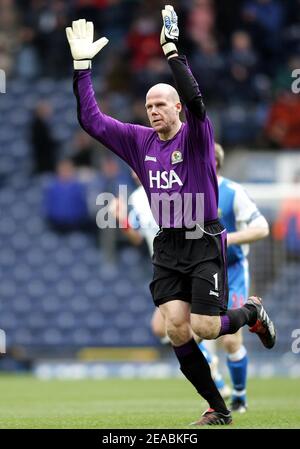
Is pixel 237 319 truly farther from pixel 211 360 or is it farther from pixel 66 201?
pixel 66 201

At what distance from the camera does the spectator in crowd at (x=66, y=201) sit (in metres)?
20.7

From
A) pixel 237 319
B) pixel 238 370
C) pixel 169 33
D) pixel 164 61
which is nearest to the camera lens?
pixel 169 33

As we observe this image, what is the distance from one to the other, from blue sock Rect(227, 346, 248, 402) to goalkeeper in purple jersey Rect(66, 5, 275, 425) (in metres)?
2.25

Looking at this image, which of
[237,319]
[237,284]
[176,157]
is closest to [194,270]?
[237,319]

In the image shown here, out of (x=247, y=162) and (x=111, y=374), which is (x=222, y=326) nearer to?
(x=111, y=374)

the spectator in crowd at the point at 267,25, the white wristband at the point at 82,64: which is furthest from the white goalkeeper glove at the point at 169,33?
the spectator in crowd at the point at 267,25

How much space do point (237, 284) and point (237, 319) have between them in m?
2.42

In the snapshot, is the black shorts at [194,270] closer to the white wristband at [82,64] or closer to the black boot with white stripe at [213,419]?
the black boot with white stripe at [213,419]

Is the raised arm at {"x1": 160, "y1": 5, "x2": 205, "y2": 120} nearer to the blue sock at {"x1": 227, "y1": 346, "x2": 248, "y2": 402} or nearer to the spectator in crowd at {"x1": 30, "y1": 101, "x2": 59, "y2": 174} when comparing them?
the blue sock at {"x1": 227, "y1": 346, "x2": 248, "y2": 402}

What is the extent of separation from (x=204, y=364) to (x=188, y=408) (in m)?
2.51

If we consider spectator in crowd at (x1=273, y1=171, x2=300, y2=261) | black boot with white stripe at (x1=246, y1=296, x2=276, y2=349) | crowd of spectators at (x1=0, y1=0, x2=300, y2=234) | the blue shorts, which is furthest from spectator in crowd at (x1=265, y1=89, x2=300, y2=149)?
black boot with white stripe at (x1=246, y1=296, x2=276, y2=349)

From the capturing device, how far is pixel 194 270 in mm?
8562

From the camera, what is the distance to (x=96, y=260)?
70.8 feet

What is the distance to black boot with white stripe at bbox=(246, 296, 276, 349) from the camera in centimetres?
917
